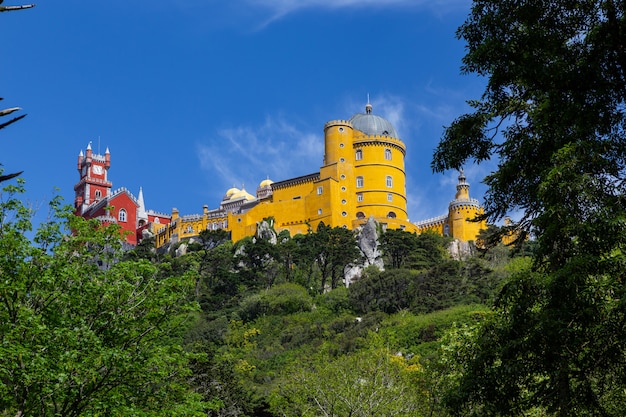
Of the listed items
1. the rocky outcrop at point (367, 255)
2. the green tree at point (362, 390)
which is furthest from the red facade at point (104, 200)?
the green tree at point (362, 390)

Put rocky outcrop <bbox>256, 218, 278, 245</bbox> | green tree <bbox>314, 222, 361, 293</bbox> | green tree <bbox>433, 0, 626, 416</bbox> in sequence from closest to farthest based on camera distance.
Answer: green tree <bbox>433, 0, 626, 416</bbox>
green tree <bbox>314, 222, 361, 293</bbox>
rocky outcrop <bbox>256, 218, 278, 245</bbox>

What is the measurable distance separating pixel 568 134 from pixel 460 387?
14.6 ft

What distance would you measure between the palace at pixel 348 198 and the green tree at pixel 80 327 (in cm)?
5906

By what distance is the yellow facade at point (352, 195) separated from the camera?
260ft

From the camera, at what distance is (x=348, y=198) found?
80.6 m

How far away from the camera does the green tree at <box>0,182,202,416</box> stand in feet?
51.4

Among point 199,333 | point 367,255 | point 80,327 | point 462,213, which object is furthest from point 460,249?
point 80,327

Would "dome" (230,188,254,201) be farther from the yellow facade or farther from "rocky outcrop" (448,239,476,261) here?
"rocky outcrop" (448,239,476,261)

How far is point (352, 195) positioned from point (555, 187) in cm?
6935

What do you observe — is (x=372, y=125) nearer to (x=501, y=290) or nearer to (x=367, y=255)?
(x=367, y=255)

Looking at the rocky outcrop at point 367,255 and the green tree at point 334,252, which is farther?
the rocky outcrop at point 367,255

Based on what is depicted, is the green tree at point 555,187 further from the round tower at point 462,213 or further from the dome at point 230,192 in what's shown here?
the dome at point 230,192

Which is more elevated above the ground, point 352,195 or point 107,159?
point 107,159

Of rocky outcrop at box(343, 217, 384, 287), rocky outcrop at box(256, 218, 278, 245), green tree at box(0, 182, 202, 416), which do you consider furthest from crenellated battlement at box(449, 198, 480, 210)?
green tree at box(0, 182, 202, 416)
